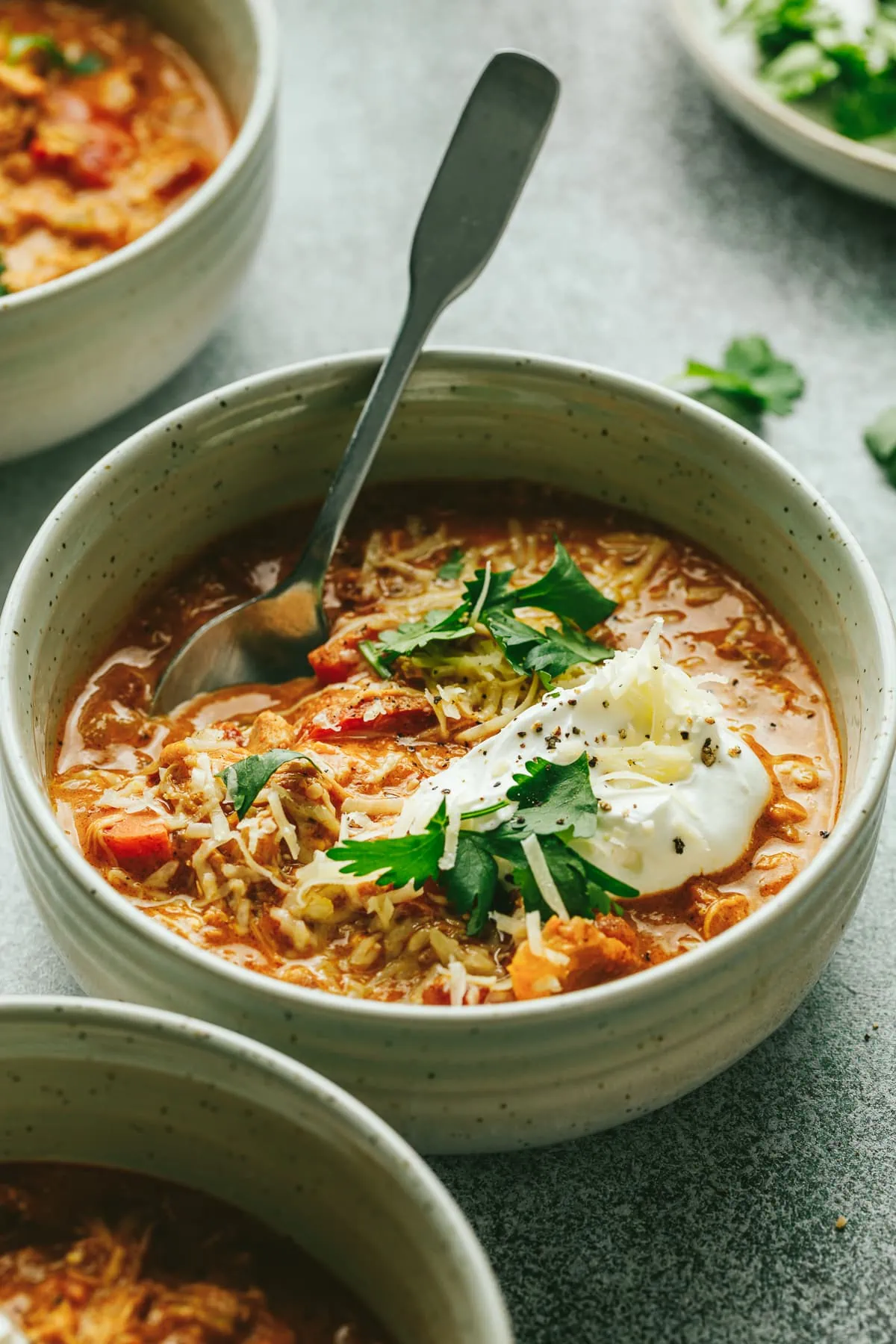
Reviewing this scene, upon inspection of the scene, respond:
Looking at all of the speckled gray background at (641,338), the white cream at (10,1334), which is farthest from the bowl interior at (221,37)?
the white cream at (10,1334)

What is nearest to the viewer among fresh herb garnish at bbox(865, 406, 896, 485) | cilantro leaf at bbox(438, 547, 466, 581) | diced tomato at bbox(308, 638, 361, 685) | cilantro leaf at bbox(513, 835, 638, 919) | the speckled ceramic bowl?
the speckled ceramic bowl

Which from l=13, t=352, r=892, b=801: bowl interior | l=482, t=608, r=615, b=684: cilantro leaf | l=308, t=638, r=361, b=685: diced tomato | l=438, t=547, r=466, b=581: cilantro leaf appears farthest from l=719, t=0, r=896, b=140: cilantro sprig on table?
l=308, t=638, r=361, b=685: diced tomato

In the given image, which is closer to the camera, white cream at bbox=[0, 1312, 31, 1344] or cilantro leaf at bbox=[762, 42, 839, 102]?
white cream at bbox=[0, 1312, 31, 1344]

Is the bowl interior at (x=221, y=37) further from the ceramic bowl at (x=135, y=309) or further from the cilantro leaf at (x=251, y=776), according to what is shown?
the cilantro leaf at (x=251, y=776)

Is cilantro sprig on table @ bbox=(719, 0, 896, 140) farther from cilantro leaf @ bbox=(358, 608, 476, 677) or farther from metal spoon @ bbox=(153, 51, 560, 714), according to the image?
cilantro leaf @ bbox=(358, 608, 476, 677)

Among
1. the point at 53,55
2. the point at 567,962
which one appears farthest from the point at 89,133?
the point at 567,962

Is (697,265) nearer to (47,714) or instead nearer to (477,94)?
(477,94)

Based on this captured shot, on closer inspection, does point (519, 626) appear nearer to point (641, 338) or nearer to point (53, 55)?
point (641, 338)
